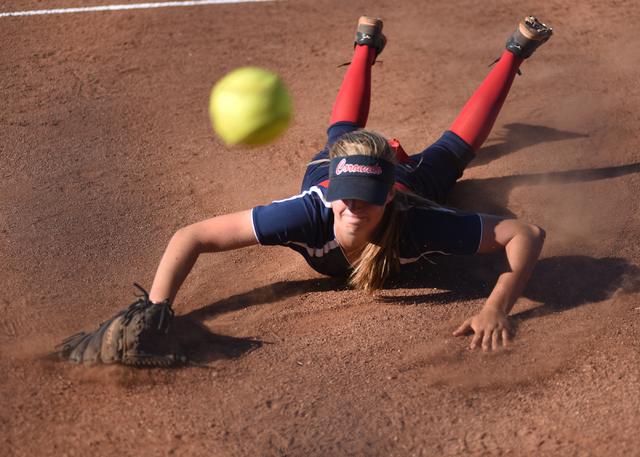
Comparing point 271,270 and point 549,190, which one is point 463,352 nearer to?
point 271,270

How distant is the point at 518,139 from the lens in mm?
4391

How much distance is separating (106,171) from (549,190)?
10.2 feet

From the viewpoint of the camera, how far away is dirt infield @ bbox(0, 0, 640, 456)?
220 centimetres

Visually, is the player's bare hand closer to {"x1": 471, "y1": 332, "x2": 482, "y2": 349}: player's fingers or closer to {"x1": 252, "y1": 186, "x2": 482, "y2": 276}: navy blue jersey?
{"x1": 471, "y1": 332, "x2": 482, "y2": 349}: player's fingers

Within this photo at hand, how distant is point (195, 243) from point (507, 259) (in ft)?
4.85

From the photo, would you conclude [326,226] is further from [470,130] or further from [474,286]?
[470,130]

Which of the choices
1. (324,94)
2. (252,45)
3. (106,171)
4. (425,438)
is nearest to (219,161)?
(106,171)

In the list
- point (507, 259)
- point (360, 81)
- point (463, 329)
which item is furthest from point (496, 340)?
point (360, 81)

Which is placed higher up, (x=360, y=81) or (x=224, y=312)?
(x=360, y=81)

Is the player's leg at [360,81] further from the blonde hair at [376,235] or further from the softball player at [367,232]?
the blonde hair at [376,235]

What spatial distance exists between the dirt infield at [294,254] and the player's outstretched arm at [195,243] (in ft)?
0.93

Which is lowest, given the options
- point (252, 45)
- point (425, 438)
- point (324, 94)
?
point (425, 438)

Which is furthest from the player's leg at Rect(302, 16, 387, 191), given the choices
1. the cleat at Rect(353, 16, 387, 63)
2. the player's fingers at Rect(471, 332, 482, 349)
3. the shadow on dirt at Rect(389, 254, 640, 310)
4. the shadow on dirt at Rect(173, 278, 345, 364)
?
the player's fingers at Rect(471, 332, 482, 349)

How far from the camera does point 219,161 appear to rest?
13.9 ft
